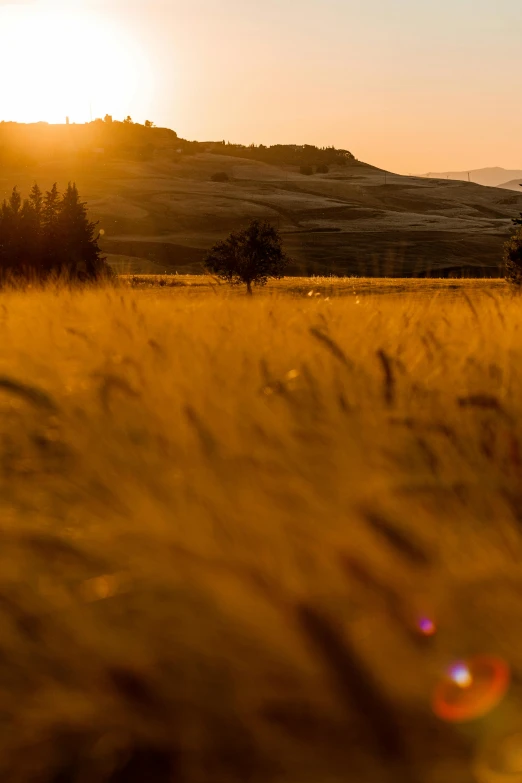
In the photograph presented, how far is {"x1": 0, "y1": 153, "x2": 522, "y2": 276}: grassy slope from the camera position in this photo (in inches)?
3381

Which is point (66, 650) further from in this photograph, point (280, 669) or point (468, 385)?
point (468, 385)

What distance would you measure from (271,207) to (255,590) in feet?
402

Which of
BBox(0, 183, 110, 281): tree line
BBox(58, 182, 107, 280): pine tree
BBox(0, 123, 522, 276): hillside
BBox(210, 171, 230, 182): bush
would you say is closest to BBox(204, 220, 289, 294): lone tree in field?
BBox(0, 183, 110, 281): tree line

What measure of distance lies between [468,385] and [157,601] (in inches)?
60.3

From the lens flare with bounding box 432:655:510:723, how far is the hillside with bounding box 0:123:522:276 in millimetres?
60944

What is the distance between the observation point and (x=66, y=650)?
3.92 feet

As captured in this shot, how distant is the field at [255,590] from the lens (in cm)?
104

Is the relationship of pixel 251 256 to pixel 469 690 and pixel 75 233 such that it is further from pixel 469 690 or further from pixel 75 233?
pixel 469 690

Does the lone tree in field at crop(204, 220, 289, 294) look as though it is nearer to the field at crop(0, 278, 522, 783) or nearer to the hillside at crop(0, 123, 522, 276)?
the hillside at crop(0, 123, 522, 276)

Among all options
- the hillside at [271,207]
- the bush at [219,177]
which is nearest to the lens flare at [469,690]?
the hillside at [271,207]

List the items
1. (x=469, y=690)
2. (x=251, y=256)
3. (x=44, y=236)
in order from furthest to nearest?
(x=44, y=236)
(x=251, y=256)
(x=469, y=690)

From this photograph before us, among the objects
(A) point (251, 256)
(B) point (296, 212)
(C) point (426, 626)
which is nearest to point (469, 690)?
(C) point (426, 626)

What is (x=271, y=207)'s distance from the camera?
120500 millimetres

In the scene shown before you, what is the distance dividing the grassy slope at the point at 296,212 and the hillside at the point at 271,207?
0.72 feet
